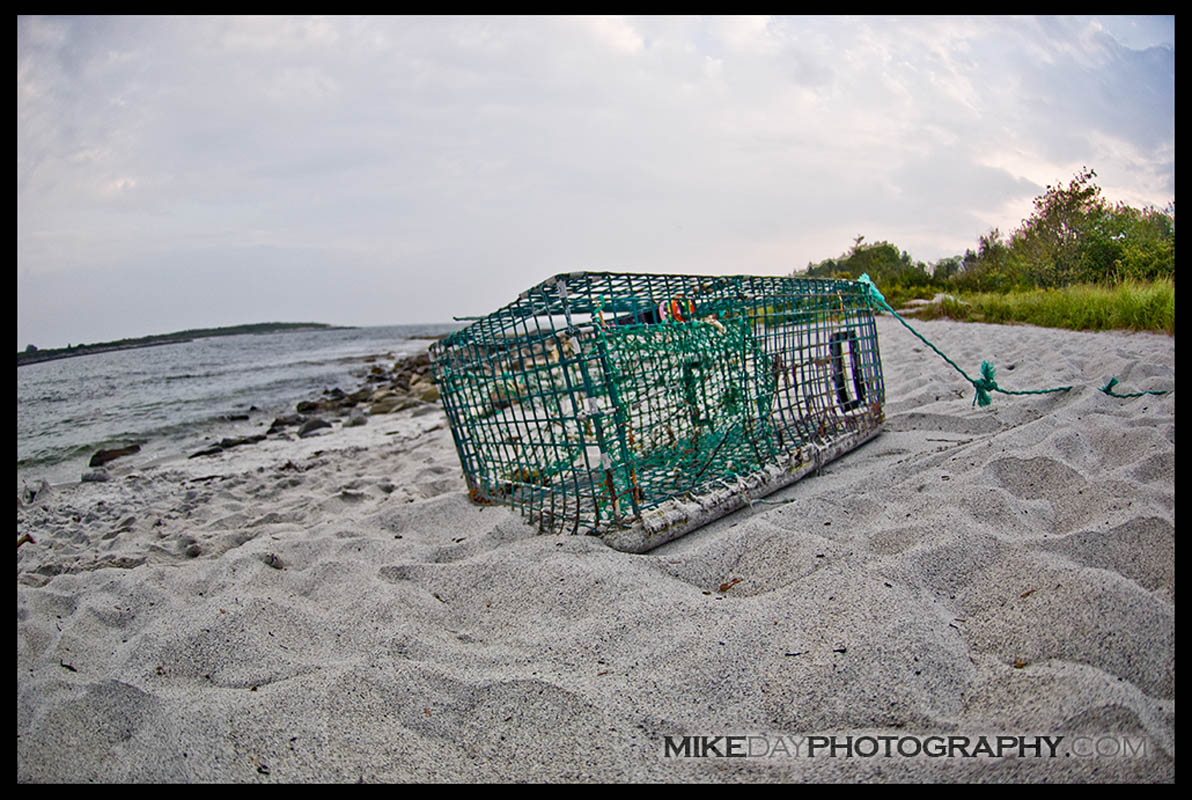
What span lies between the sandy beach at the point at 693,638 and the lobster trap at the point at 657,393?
0.57ft

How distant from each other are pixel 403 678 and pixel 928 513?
75.6 inches

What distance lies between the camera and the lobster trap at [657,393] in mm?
2803

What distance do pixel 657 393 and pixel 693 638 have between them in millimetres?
1588

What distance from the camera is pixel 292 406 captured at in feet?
40.8

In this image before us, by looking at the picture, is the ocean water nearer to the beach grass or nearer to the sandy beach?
the sandy beach

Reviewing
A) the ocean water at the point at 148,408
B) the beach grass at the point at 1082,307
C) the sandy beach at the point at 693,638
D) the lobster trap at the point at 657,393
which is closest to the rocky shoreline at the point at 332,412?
the ocean water at the point at 148,408

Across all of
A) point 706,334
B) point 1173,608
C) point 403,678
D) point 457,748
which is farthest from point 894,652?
point 706,334

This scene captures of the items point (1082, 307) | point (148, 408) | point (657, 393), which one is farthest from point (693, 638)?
point (148, 408)

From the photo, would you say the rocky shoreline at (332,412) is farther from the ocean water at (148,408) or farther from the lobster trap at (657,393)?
the lobster trap at (657,393)

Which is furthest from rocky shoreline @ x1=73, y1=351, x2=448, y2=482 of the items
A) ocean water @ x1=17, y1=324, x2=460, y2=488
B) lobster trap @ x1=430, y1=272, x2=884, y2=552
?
lobster trap @ x1=430, y1=272, x2=884, y2=552

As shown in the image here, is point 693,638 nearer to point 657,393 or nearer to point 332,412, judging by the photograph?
point 657,393

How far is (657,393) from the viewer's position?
11.1 ft

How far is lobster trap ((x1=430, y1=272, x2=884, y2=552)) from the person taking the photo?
280 centimetres

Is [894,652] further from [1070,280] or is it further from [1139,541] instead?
[1070,280]
